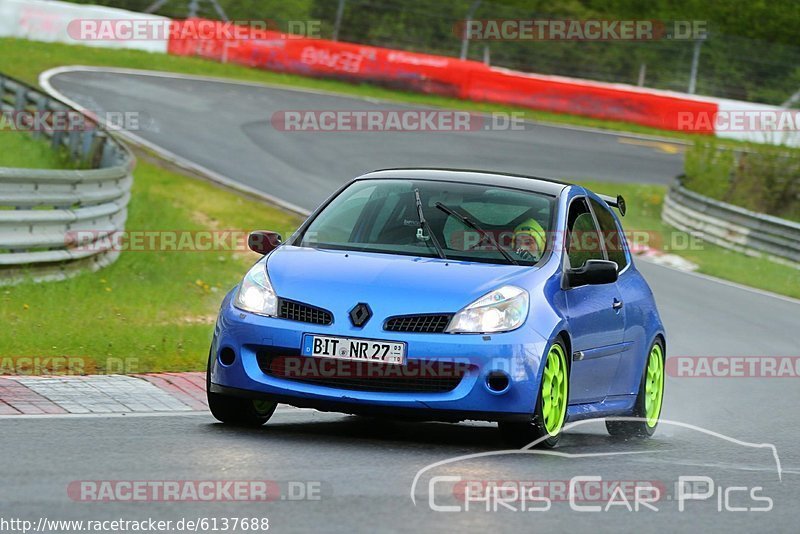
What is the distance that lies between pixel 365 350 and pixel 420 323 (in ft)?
1.04

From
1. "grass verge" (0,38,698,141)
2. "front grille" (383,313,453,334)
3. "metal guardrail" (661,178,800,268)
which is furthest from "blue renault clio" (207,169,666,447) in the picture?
"grass verge" (0,38,698,141)

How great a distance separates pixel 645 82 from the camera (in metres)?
39.1

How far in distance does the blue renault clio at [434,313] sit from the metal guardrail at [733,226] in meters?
15.7

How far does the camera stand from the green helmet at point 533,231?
8.75 meters

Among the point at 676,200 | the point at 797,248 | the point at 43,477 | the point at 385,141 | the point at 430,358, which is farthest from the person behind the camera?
the point at 385,141

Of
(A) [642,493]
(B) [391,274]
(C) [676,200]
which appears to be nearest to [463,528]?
(A) [642,493]

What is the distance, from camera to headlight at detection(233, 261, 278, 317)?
802 cm

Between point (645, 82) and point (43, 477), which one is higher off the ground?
point (43, 477)

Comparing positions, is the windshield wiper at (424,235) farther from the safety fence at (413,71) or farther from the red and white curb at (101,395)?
the safety fence at (413,71)

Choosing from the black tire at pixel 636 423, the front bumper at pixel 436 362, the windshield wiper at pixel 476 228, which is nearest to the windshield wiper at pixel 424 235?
the windshield wiper at pixel 476 228

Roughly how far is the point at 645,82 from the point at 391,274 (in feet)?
105

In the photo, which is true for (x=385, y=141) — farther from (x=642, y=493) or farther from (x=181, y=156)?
(x=642, y=493)

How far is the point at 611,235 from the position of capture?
998 centimetres

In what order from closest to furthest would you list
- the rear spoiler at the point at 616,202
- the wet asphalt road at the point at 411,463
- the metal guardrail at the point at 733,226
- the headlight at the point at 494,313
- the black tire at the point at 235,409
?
the wet asphalt road at the point at 411,463
the headlight at the point at 494,313
the black tire at the point at 235,409
the rear spoiler at the point at 616,202
the metal guardrail at the point at 733,226
